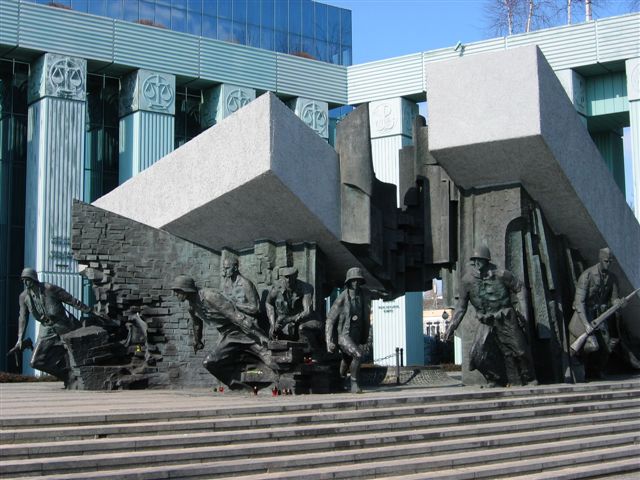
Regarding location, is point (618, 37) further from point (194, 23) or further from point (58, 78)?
point (58, 78)

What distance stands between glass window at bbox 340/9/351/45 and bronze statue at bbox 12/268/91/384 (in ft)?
68.6

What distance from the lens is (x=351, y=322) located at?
458 inches

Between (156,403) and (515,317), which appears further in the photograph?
(515,317)

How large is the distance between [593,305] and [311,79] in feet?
59.4

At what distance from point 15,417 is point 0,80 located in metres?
22.0

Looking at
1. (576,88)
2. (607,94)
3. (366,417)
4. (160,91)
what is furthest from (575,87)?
(366,417)

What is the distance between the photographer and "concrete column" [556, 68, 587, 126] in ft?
86.8

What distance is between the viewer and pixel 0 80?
2695 centimetres

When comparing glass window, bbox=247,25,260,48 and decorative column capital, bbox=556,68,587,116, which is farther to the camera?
glass window, bbox=247,25,260,48

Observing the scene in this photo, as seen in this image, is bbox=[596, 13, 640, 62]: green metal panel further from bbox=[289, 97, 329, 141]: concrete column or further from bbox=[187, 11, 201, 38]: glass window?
bbox=[187, 11, 201, 38]: glass window

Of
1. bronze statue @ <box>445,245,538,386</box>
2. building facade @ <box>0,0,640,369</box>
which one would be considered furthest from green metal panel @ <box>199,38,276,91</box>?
bronze statue @ <box>445,245,538,386</box>

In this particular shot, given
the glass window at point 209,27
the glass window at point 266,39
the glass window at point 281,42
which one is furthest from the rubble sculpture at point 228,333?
the glass window at point 281,42

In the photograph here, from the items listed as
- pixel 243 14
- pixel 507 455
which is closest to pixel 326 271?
pixel 507 455

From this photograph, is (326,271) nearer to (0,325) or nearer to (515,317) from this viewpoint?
(515,317)
